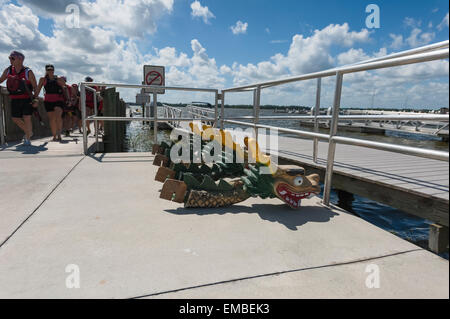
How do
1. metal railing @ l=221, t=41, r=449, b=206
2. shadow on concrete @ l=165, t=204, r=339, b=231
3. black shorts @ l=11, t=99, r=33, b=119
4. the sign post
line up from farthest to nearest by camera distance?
the sign post < black shorts @ l=11, t=99, r=33, b=119 < shadow on concrete @ l=165, t=204, r=339, b=231 < metal railing @ l=221, t=41, r=449, b=206

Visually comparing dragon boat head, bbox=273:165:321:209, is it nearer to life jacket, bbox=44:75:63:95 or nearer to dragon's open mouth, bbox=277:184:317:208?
dragon's open mouth, bbox=277:184:317:208

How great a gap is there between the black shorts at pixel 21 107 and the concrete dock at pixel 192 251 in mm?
3181

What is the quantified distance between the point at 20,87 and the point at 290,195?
209 inches

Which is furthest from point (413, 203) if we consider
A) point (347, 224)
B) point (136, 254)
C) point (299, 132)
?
point (136, 254)

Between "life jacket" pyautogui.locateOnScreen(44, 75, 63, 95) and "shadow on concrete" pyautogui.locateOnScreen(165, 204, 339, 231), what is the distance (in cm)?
485

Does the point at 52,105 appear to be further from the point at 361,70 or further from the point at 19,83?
the point at 361,70

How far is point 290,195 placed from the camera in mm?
2430

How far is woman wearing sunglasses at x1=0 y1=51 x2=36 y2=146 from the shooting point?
5.12 meters

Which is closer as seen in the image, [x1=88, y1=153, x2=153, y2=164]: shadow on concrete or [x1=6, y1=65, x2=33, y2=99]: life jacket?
[x1=88, y1=153, x2=153, y2=164]: shadow on concrete

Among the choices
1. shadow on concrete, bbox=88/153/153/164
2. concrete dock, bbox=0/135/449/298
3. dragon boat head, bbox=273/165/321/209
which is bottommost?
concrete dock, bbox=0/135/449/298

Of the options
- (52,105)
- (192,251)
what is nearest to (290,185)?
(192,251)

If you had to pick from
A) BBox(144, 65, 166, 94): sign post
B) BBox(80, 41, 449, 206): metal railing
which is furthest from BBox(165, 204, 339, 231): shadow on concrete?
BBox(144, 65, 166, 94): sign post
